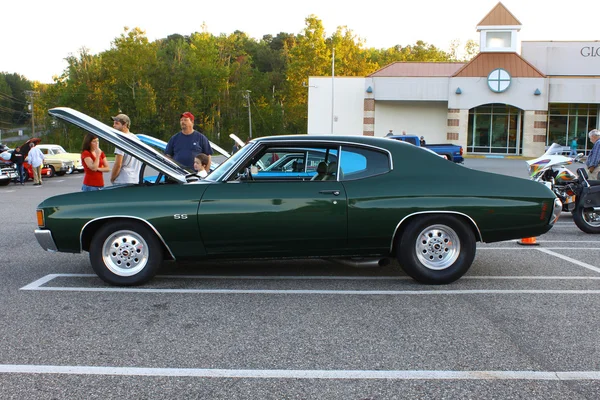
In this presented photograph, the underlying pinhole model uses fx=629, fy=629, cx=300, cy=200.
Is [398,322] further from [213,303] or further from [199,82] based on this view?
[199,82]

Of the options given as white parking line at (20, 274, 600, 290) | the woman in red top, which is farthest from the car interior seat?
the woman in red top

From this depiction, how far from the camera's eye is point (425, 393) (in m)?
3.55

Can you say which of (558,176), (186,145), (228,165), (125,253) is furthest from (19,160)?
(228,165)

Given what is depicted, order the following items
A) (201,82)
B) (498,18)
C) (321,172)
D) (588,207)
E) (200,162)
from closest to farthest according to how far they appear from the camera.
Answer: (321,172) < (200,162) < (588,207) < (498,18) < (201,82)

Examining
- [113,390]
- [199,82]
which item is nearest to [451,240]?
[113,390]

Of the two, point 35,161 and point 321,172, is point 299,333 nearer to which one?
point 321,172

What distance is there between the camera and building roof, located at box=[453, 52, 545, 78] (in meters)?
46.1

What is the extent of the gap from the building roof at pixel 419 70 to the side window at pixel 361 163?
45.0m

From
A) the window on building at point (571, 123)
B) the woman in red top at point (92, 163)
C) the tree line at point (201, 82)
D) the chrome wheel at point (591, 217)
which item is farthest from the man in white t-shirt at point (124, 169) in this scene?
the tree line at point (201, 82)

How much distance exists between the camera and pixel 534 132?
155ft

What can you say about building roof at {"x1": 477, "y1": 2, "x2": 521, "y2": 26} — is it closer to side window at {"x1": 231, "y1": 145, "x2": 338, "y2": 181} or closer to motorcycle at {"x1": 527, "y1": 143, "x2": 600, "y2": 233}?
motorcycle at {"x1": 527, "y1": 143, "x2": 600, "y2": 233}

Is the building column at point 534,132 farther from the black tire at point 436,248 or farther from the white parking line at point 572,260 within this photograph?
the black tire at point 436,248

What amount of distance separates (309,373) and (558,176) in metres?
8.82

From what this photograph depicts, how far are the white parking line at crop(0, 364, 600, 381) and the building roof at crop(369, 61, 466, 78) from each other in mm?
47508
